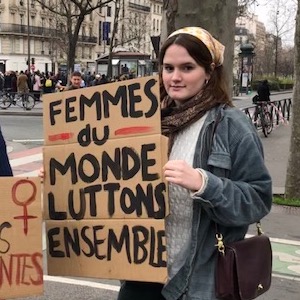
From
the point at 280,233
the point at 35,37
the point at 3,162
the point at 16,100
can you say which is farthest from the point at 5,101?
the point at 35,37

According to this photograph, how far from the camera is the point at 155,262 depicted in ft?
6.95

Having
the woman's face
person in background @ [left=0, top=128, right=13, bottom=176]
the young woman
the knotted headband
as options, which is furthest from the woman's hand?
person in background @ [left=0, top=128, right=13, bottom=176]

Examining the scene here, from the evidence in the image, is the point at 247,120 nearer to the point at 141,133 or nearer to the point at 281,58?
the point at 141,133

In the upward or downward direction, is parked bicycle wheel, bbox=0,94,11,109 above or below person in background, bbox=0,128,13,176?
below

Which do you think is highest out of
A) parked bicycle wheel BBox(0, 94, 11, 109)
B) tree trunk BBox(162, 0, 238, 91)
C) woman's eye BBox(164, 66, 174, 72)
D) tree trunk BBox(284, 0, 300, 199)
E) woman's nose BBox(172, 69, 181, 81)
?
tree trunk BBox(162, 0, 238, 91)

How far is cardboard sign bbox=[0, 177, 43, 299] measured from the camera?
2238 mm

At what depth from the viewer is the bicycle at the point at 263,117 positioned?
648 inches

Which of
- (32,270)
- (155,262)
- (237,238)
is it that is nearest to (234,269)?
(237,238)

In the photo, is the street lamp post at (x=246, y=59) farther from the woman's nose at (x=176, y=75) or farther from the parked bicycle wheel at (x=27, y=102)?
the woman's nose at (x=176, y=75)

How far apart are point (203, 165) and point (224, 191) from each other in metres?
0.14

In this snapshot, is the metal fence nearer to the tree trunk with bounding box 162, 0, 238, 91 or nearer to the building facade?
the tree trunk with bounding box 162, 0, 238, 91

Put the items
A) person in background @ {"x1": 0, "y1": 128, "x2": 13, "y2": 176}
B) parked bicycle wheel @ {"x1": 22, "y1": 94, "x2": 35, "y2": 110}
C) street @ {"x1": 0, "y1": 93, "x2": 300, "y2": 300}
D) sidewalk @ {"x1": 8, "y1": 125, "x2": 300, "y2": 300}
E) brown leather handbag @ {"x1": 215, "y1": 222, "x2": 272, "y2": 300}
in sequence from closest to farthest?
brown leather handbag @ {"x1": 215, "y1": 222, "x2": 272, "y2": 300} < person in background @ {"x1": 0, "y1": 128, "x2": 13, "y2": 176} < street @ {"x1": 0, "y1": 93, "x2": 300, "y2": 300} < sidewalk @ {"x1": 8, "y1": 125, "x2": 300, "y2": 300} < parked bicycle wheel @ {"x1": 22, "y1": 94, "x2": 35, "y2": 110}

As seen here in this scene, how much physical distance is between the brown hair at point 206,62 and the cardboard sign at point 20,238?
0.74m

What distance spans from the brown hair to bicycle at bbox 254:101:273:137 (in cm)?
1442
